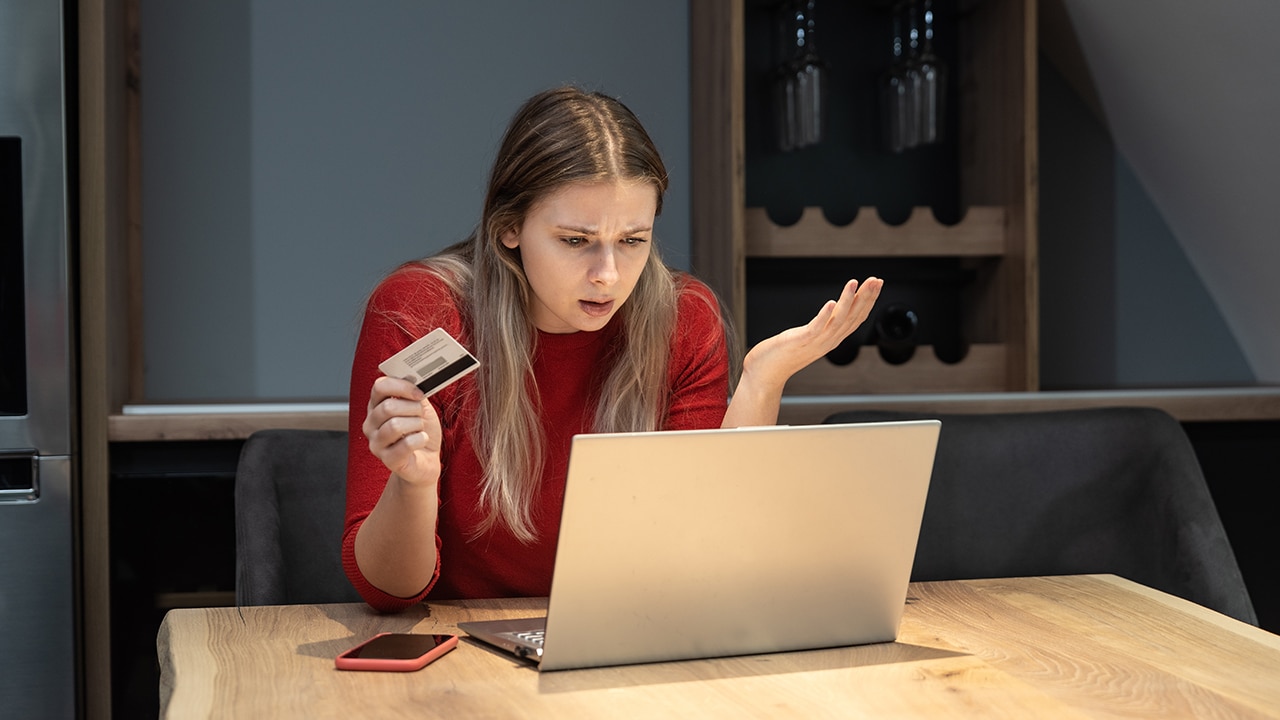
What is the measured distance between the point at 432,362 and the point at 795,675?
1.27 ft

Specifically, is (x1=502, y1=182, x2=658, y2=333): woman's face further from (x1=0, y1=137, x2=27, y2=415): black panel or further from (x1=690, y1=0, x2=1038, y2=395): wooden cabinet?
(x1=0, y1=137, x2=27, y2=415): black panel

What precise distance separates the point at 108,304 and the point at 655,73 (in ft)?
3.72

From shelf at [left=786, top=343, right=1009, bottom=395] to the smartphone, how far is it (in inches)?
52.7

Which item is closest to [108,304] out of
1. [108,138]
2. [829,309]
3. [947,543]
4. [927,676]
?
[108,138]

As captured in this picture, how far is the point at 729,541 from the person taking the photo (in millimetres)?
983

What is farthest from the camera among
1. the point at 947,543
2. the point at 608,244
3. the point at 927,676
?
the point at 947,543

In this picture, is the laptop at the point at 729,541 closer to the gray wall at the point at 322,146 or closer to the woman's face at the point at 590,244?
the woman's face at the point at 590,244

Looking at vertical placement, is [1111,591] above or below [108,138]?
below

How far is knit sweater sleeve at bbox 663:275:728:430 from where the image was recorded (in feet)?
5.06

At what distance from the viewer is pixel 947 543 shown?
1943 millimetres

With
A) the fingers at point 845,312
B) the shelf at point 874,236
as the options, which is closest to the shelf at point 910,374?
the shelf at point 874,236

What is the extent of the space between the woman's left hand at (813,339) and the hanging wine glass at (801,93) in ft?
3.23

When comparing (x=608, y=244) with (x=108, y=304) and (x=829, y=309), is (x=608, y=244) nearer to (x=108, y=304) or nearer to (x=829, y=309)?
(x=829, y=309)

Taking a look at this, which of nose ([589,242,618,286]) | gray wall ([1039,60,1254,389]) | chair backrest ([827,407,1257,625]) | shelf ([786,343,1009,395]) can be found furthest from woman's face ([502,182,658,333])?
gray wall ([1039,60,1254,389])
